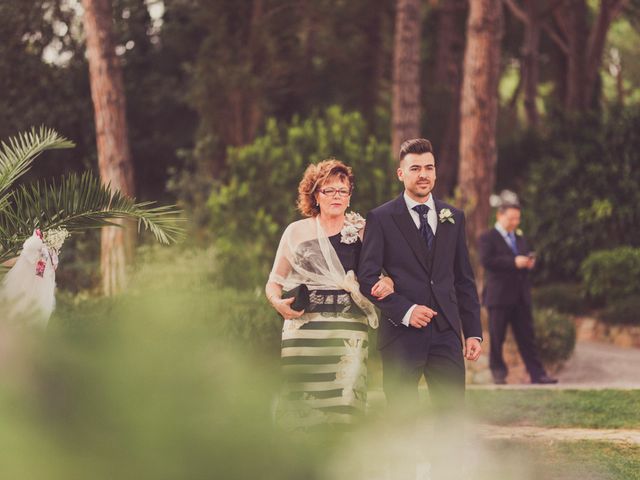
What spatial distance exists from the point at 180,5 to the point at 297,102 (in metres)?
3.43

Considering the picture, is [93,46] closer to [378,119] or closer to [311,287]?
[378,119]

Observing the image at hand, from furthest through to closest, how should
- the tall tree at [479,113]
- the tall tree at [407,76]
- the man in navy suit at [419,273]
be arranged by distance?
the tall tree at [407,76] → the tall tree at [479,113] → the man in navy suit at [419,273]

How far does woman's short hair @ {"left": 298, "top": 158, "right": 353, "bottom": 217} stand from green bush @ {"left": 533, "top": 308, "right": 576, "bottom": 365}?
25.3ft

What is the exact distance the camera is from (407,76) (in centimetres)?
1619

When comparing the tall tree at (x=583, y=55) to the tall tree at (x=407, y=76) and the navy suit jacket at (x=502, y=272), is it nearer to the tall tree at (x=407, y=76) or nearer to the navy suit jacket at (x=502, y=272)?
the tall tree at (x=407, y=76)

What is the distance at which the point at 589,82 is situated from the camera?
82.0ft

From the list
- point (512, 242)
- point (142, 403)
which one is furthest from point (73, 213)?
point (142, 403)

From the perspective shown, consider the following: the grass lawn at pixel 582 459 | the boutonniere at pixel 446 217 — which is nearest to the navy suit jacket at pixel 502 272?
the grass lawn at pixel 582 459

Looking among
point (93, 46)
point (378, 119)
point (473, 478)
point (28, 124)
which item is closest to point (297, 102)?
point (378, 119)

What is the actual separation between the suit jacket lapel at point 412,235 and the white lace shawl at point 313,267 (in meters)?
0.39

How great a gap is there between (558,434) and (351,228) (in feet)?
10.3

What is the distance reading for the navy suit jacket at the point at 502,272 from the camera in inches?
418

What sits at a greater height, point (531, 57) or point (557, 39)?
point (557, 39)

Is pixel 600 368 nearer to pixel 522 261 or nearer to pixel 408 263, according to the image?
pixel 522 261
